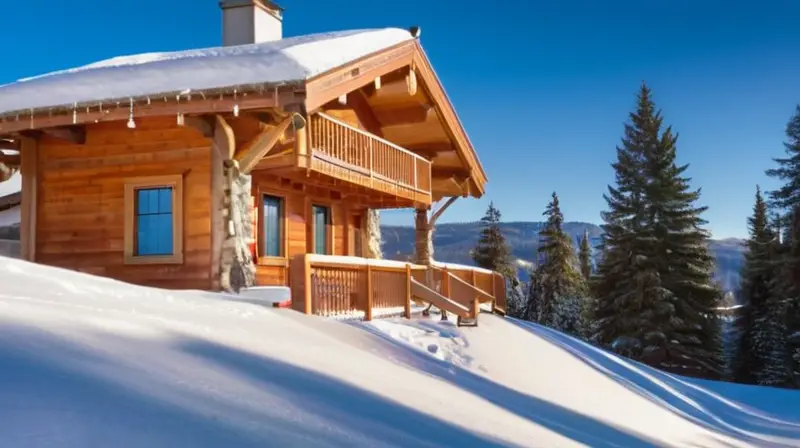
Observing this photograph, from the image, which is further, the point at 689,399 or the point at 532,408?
the point at 689,399

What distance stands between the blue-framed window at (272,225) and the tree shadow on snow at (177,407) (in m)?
10.1

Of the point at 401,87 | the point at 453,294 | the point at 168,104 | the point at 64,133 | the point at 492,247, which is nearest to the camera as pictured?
the point at 168,104

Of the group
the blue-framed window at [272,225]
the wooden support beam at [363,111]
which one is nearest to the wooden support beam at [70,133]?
the blue-framed window at [272,225]

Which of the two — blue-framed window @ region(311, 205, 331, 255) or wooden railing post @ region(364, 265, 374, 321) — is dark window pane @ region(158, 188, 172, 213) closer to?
wooden railing post @ region(364, 265, 374, 321)

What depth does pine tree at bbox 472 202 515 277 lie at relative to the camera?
46469 millimetres

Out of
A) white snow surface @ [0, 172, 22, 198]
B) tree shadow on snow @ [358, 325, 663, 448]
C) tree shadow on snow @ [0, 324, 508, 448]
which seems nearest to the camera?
tree shadow on snow @ [0, 324, 508, 448]

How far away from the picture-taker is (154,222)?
13.0 meters

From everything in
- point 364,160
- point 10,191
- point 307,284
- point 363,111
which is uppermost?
point 363,111

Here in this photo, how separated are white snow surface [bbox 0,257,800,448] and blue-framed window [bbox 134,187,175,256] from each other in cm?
402

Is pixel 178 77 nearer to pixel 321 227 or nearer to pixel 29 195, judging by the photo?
pixel 29 195

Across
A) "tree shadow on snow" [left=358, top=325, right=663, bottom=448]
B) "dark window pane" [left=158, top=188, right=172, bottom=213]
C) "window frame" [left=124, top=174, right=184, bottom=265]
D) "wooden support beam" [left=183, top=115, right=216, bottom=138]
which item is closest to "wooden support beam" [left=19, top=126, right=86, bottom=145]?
"window frame" [left=124, top=174, right=184, bottom=265]

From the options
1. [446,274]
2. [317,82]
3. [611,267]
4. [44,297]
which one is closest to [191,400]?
[44,297]

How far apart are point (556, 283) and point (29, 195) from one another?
3118cm

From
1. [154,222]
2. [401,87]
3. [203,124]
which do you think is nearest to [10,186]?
[154,222]
